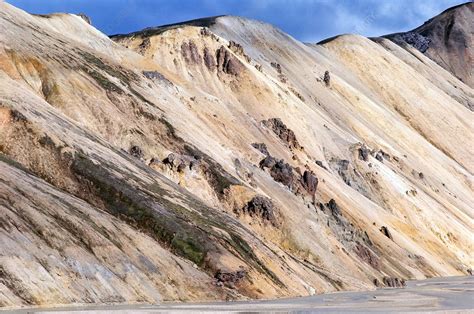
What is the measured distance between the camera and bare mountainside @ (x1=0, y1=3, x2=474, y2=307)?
49.2m

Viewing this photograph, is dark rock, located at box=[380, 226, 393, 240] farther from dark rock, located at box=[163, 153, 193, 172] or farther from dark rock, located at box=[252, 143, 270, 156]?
dark rock, located at box=[163, 153, 193, 172]

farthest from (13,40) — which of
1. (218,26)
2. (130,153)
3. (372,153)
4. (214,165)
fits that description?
(218,26)

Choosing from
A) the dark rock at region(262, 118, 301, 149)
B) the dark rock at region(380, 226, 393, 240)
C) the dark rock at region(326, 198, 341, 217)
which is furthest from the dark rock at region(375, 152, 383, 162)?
the dark rock at region(326, 198, 341, 217)

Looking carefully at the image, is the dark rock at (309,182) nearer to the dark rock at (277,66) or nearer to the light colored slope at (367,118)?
the light colored slope at (367,118)

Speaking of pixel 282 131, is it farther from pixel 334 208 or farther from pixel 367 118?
pixel 367 118

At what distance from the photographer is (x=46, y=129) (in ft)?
196

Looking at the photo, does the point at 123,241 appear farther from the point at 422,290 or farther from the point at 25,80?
the point at 422,290

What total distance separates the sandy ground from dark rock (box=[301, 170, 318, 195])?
1717 centimetres

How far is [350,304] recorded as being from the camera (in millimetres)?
54438

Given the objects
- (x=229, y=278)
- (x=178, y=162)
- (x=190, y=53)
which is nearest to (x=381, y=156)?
(x=190, y=53)

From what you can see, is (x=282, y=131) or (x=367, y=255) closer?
(x=367, y=255)

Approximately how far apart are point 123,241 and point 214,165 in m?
25.3

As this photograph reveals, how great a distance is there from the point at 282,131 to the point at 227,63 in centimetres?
1656

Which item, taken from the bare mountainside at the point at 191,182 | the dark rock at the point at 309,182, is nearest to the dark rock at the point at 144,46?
the bare mountainside at the point at 191,182
